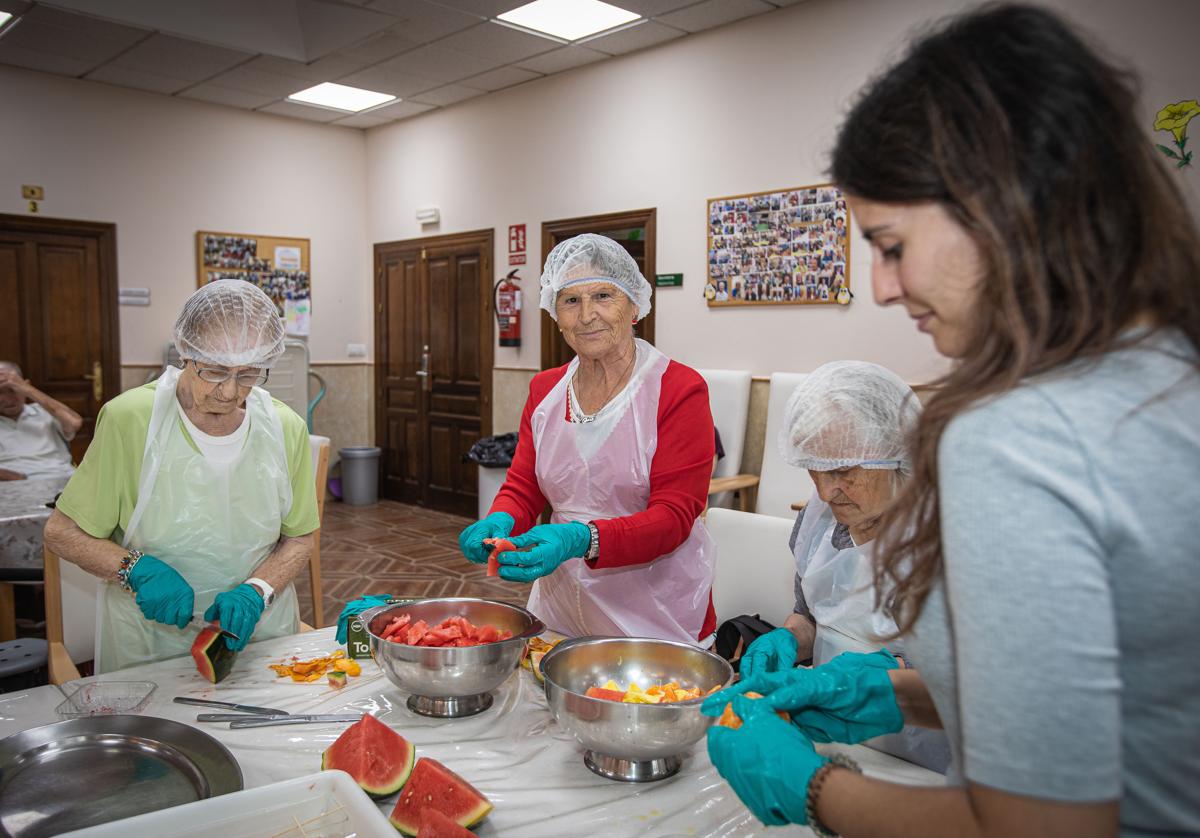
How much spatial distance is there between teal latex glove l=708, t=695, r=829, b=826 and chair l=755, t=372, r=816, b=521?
353 centimetres

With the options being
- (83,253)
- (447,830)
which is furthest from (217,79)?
(447,830)

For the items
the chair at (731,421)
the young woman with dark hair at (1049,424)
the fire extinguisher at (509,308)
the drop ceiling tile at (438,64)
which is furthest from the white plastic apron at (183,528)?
the fire extinguisher at (509,308)

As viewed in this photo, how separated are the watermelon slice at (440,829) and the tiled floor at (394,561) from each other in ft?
11.2

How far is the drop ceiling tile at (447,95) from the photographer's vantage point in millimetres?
6554

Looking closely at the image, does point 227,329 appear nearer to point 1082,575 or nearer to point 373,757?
point 373,757

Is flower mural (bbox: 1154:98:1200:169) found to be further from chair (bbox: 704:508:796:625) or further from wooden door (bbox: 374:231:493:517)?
wooden door (bbox: 374:231:493:517)

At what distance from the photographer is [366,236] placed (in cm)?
796

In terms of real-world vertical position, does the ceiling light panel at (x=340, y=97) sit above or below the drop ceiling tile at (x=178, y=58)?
above

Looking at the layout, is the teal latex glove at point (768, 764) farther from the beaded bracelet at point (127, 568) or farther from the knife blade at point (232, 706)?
the beaded bracelet at point (127, 568)

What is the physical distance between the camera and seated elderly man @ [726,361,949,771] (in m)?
1.65

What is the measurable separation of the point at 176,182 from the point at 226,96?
0.80 metres

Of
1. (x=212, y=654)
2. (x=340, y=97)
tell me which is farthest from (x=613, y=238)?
(x=212, y=654)

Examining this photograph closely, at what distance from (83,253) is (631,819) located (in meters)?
6.82

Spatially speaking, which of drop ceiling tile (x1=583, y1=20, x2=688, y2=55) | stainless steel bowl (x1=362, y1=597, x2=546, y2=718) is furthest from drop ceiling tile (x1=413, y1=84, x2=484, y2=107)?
stainless steel bowl (x1=362, y1=597, x2=546, y2=718)
